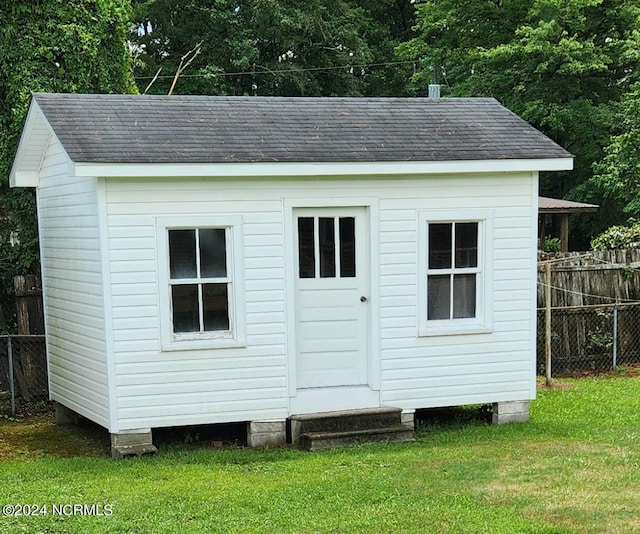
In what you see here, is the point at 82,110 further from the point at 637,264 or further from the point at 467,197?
the point at 637,264

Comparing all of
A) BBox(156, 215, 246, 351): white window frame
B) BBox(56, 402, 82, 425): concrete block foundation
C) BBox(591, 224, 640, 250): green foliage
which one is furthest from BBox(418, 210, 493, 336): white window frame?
BBox(591, 224, 640, 250): green foliage

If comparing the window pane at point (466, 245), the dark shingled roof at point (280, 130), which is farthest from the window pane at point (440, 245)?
the dark shingled roof at point (280, 130)

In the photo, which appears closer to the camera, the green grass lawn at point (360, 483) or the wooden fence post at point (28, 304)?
the green grass lawn at point (360, 483)

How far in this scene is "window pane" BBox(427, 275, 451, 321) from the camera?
26.9ft

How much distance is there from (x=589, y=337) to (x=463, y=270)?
16.2 feet

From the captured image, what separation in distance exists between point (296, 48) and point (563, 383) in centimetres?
1891

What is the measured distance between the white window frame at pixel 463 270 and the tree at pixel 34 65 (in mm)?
5739

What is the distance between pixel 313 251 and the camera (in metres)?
7.91

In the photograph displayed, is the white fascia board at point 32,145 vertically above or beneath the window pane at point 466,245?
above

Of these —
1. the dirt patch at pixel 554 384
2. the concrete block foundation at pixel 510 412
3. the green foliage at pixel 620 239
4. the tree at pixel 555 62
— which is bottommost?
the dirt patch at pixel 554 384

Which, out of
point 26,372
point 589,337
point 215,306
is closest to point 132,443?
point 215,306

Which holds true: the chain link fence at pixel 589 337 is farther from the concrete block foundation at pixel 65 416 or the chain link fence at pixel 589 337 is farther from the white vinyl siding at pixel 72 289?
the white vinyl siding at pixel 72 289

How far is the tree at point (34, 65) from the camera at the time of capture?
418 inches

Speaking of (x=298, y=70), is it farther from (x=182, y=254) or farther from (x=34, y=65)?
(x=182, y=254)
